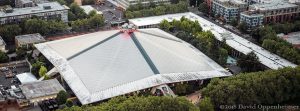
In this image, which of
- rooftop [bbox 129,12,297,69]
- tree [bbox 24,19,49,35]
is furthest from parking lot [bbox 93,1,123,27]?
tree [bbox 24,19,49,35]

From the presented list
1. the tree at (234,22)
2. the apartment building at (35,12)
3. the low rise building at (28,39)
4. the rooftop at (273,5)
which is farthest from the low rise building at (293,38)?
the low rise building at (28,39)

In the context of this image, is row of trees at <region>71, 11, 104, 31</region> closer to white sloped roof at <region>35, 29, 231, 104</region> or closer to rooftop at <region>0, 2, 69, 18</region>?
rooftop at <region>0, 2, 69, 18</region>

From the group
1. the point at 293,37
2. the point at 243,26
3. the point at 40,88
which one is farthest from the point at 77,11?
the point at 293,37

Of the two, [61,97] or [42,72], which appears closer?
[61,97]

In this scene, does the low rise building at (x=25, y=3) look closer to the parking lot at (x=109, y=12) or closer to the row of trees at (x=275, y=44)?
the parking lot at (x=109, y=12)

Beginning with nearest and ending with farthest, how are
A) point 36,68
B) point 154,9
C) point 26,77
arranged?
point 26,77
point 36,68
point 154,9

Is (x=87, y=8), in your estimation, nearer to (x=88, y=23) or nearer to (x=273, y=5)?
(x=88, y=23)
